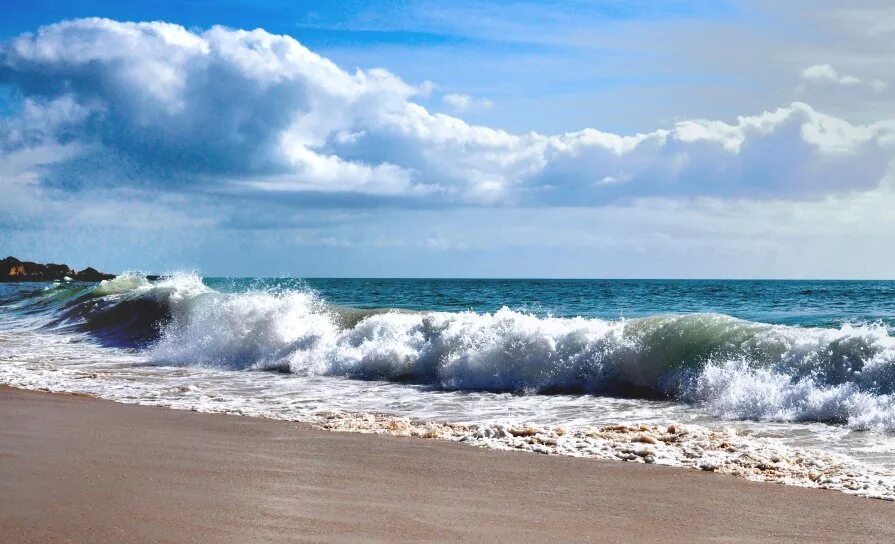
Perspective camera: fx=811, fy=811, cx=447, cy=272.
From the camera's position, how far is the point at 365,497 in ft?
19.2

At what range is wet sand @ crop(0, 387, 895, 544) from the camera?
194 inches

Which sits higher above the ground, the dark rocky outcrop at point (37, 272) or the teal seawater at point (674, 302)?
the dark rocky outcrop at point (37, 272)

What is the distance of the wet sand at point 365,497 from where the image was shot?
4938mm

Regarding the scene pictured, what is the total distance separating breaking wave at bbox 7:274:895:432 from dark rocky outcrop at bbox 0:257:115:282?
64650mm

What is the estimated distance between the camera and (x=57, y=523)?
4.82 m

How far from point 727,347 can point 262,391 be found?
7.75 m

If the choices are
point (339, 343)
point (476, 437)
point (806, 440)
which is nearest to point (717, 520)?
point (476, 437)

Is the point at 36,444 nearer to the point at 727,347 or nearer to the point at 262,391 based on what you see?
the point at 262,391

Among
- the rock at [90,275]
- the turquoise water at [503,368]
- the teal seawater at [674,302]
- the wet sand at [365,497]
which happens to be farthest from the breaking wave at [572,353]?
the rock at [90,275]

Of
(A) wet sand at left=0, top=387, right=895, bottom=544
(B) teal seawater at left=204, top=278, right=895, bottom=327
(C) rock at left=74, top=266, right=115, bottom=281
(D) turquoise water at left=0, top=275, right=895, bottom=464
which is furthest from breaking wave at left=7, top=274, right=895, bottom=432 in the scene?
(C) rock at left=74, top=266, right=115, bottom=281

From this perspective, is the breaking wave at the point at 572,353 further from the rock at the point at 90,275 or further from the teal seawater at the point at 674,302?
the rock at the point at 90,275

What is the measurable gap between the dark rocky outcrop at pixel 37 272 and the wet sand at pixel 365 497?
7961 cm

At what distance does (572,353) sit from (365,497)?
9108mm

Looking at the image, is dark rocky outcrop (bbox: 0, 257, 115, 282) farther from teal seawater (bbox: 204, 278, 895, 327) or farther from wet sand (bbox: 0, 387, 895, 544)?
wet sand (bbox: 0, 387, 895, 544)
